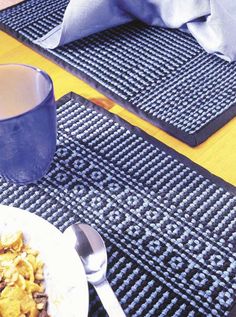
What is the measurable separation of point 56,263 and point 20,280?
31mm

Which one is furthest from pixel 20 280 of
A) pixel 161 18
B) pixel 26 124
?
pixel 161 18

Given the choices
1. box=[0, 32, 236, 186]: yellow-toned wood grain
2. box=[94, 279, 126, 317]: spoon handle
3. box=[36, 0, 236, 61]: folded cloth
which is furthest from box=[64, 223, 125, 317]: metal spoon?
box=[36, 0, 236, 61]: folded cloth

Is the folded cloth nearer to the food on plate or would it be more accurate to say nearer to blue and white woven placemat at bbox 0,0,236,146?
blue and white woven placemat at bbox 0,0,236,146

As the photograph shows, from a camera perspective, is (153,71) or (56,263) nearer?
(56,263)

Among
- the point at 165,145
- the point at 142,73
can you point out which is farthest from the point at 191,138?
the point at 142,73

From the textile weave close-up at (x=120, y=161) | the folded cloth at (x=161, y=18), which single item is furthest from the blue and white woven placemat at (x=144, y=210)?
the folded cloth at (x=161, y=18)

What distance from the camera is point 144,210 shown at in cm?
47

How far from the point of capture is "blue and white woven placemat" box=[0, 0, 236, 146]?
58 centimetres

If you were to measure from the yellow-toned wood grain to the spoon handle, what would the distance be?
0.18m

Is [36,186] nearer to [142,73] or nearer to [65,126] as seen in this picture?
[65,126]

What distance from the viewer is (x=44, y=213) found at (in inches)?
18.4

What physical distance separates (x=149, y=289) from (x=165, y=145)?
18cm

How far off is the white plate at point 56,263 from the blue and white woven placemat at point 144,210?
39 millimetres

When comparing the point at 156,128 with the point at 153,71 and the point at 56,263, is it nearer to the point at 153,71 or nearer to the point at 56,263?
the point at 153,71
